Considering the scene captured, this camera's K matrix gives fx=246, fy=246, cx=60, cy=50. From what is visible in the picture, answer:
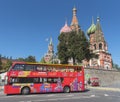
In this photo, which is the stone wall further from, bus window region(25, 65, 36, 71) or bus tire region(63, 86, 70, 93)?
bus window region(25, 65, 36, 71)

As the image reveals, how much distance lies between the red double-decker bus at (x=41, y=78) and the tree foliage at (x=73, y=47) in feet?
99.7

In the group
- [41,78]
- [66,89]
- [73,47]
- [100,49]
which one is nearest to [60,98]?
[41,78]

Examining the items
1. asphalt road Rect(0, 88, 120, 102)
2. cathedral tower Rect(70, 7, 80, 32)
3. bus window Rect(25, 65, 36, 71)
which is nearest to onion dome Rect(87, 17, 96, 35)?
cathedral tower Rect(70, 7, 80, 32)

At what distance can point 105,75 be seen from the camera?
70688 millimetres

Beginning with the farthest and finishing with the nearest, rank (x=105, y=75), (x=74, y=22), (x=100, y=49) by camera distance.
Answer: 1. (x=74, y=22)
2. (x=100, y=49)
3. (x=105, y=75)

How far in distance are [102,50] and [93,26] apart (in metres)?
17.3

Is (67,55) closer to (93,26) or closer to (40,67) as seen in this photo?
(40,67)

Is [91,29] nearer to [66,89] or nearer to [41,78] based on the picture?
[66,89]

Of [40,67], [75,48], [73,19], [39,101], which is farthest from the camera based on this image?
[73,19]

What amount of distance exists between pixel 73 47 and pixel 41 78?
35377 millimetres

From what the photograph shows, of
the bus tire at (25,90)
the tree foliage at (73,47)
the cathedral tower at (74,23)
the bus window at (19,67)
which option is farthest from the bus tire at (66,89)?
the cathedral tower at (74,23)

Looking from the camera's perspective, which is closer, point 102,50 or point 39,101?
point 39,101

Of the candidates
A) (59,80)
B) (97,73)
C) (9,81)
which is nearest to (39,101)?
(9,81)

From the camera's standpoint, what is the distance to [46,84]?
29.8 metres
